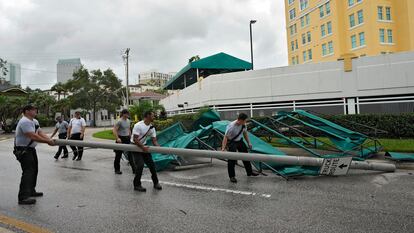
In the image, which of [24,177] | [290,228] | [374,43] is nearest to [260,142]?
[290,228]

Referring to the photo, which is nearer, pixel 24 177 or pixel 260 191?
pixel 24 177

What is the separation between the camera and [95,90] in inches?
2309

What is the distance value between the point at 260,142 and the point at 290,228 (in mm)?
4245

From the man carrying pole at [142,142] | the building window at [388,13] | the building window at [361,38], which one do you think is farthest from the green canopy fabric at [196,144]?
the building window at [388,13]

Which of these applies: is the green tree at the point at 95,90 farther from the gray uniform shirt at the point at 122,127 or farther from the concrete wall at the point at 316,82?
the gray uniform shirt at the point at 122,127

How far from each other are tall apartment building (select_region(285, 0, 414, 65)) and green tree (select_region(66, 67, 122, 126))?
113 feet

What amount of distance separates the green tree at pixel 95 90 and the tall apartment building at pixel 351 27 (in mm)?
34438

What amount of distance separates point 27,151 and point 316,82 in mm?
16321

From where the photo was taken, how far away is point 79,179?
7.95 meters

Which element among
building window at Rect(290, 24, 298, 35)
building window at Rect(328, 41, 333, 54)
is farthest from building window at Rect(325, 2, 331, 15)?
building window at Rect(290, 24, 298, 35)

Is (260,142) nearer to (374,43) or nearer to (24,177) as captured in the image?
(24,177)

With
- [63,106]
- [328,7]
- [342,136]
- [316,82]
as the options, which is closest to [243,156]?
[342,136]

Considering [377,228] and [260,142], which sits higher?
[260,142]

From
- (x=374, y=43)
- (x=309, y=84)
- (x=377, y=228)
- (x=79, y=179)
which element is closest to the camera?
(x=377, y=228)
